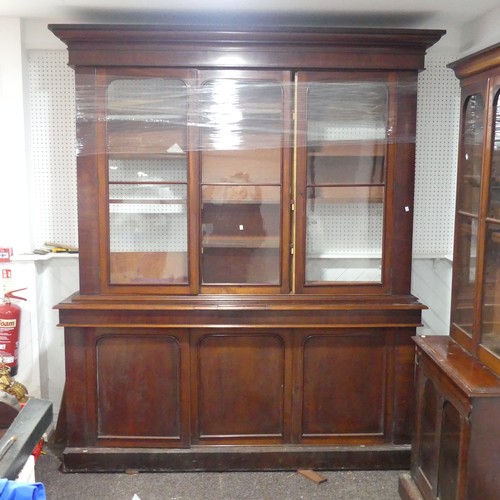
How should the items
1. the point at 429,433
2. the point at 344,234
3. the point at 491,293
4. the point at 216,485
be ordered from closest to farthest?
1. the point at 491,293
2. the point at 429,433
3. the point at 216,485
4. the point at 344,234

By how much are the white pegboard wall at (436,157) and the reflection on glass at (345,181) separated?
0.46 metres

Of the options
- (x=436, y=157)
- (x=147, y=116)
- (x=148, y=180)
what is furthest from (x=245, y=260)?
(x=436, y=157)

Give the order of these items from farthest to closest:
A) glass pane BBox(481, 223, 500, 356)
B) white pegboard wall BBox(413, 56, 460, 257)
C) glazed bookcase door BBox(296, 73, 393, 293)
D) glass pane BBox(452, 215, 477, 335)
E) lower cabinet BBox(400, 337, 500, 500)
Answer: white pegboard wall BBox(413, 56, 460, 257), glazed bookcase door BBox(296, 73, 393, 293), glass pane BBox(452, 215, 477, 335), glass pane BBox(481, 223, 500, 356), lower cabinet BBox(400, 337, 500, 500)

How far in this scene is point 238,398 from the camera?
2781 millimetres

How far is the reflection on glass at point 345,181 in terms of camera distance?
8.82ft

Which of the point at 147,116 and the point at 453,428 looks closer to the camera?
the point at 453,428

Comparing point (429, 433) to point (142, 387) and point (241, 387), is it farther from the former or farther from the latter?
point (142, 387)

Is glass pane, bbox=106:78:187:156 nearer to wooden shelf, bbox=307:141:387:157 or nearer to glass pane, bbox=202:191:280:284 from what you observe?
glass pane, bbox=202:191:280:284

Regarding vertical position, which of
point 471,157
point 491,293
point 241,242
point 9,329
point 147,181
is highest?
point 471,157

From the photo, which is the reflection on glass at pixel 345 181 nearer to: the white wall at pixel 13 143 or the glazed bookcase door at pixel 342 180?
the glazed bookcase door at pixel 342 180

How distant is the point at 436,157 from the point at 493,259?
1.08 metres

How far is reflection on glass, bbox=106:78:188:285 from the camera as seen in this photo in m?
2.66

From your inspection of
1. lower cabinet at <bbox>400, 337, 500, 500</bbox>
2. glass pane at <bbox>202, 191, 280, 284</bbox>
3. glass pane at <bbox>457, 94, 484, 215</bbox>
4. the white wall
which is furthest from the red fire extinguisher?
glass pane at <bbox>457, 94, 484, 215</bbox>

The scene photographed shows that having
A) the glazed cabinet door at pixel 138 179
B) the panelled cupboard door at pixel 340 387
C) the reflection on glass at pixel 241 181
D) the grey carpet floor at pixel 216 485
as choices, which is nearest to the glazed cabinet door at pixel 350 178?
the reflection on glass at pixel 241 181
